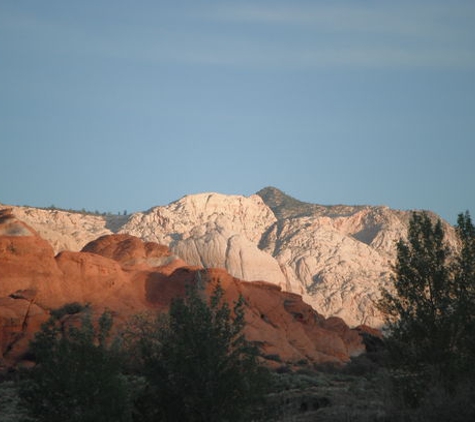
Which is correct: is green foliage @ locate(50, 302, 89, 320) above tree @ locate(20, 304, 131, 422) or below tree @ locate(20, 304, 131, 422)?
above

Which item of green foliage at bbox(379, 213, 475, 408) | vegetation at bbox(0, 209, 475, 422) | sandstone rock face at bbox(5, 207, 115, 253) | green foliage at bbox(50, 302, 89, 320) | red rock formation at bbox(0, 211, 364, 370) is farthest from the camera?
sandstone rock face at bbox(5, 207, 115, 253)

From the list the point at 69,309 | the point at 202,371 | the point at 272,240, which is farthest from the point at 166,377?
the point at 272,240

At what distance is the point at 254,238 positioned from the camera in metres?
126

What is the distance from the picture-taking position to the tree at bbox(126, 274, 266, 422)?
74.0 feet

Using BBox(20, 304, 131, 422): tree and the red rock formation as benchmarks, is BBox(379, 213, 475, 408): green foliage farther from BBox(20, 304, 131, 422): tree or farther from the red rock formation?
the red rock formation

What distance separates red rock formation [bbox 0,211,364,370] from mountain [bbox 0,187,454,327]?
64.6 ft

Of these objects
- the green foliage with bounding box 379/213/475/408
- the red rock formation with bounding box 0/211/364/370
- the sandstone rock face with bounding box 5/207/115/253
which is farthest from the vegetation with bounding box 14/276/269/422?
the sandstone rock face with bounding box 5/207/115/253

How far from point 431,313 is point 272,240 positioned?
318 feet

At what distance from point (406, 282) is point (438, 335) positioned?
2326mm

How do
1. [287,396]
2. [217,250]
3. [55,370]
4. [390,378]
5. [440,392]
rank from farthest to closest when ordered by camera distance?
[217,250] → [287,396] → [390,378] → [440,392] → [55,370]

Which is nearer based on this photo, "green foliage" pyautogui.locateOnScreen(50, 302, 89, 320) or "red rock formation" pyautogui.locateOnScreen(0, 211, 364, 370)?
"red rock formation" pyautogui.locateOnScreen(0, 211, 364, 370)

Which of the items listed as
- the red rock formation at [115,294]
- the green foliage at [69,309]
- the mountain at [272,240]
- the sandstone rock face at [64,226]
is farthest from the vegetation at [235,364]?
the mountain at [272,240]

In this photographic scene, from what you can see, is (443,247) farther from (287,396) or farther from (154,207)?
(154,207)

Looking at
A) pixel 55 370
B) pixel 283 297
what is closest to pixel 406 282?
pixel 55 370
